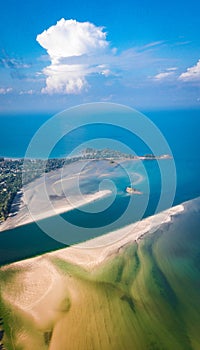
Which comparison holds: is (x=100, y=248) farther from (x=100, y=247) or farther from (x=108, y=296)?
(x=108, y=296)

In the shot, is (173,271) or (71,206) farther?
(71,206)

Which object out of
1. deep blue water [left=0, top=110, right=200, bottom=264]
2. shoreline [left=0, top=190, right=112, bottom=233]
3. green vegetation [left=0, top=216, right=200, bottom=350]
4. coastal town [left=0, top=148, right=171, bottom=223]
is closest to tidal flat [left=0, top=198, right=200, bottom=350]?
green vegetation [left=0, top=216, right=200, bottom=350]

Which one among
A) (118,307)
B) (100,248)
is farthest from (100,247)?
(118,307)

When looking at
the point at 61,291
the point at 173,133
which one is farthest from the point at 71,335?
the point at 173,133

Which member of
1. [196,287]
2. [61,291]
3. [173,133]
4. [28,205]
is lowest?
[196,287]

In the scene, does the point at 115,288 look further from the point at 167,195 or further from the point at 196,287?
the point at 167,195

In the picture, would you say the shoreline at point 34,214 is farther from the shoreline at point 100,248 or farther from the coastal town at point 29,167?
the shoreline at point 100,248

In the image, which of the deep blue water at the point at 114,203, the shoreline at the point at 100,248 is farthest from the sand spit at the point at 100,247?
the deep blue water at the point at 114,203

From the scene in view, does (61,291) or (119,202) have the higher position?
(119,202)

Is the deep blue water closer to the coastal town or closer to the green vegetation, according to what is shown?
the green vegetation
